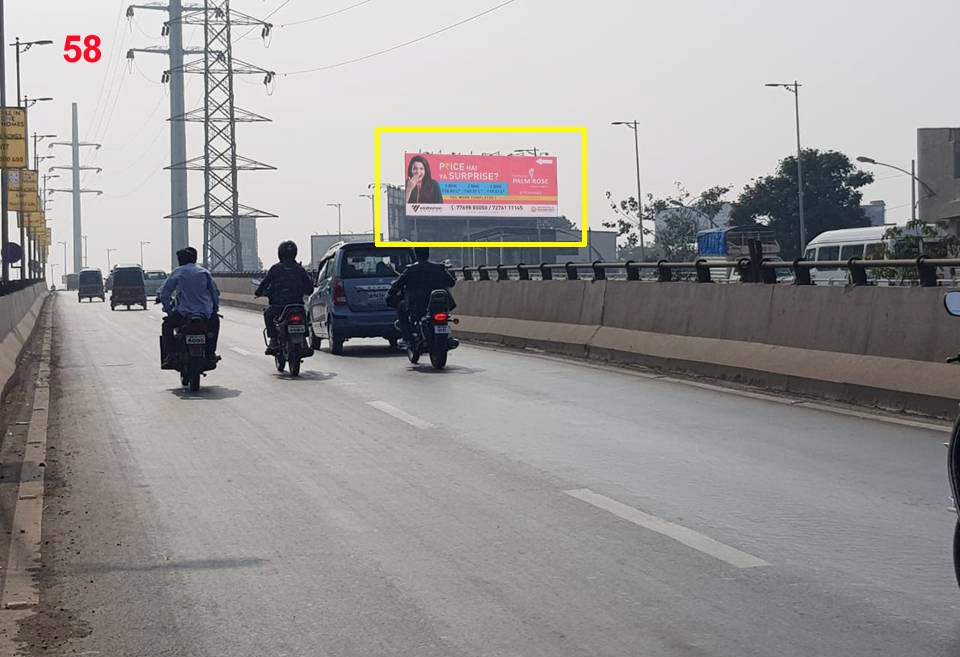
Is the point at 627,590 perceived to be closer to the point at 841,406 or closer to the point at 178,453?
the point at 178,453

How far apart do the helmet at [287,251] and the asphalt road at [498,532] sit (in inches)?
209

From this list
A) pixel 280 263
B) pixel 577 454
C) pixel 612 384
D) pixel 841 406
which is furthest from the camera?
pixel 280 263

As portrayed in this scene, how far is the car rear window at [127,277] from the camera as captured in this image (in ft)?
193

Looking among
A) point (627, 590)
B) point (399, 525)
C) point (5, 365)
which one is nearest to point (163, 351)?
point (5, 365)

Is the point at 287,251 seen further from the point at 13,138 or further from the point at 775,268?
the point at 13,138

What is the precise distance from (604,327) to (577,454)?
32.9 ft

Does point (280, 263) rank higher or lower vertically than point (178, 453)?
higher

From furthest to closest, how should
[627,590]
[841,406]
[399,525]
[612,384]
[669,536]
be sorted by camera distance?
[612,384], [841,406], [399,525], [669,536], [627,590]

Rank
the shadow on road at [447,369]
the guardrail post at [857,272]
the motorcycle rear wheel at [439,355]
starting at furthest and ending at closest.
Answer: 1. the motorcycle rear wheel at [439,355]
2. the shadow on road at [447,369]
3. the guardrail post at [857,272]

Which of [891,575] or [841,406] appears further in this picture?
[841,406]

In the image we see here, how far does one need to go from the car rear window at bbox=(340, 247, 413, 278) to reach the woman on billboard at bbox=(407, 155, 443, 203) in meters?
44.8

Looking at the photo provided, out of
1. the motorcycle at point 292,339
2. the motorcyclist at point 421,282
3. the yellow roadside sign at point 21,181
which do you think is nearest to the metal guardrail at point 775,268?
the motorcyclist at point 421,282

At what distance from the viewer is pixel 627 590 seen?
20.5 ft

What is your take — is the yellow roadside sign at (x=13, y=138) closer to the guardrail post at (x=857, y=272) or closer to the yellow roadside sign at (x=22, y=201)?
the guardrail post at (x=857, y=272)
